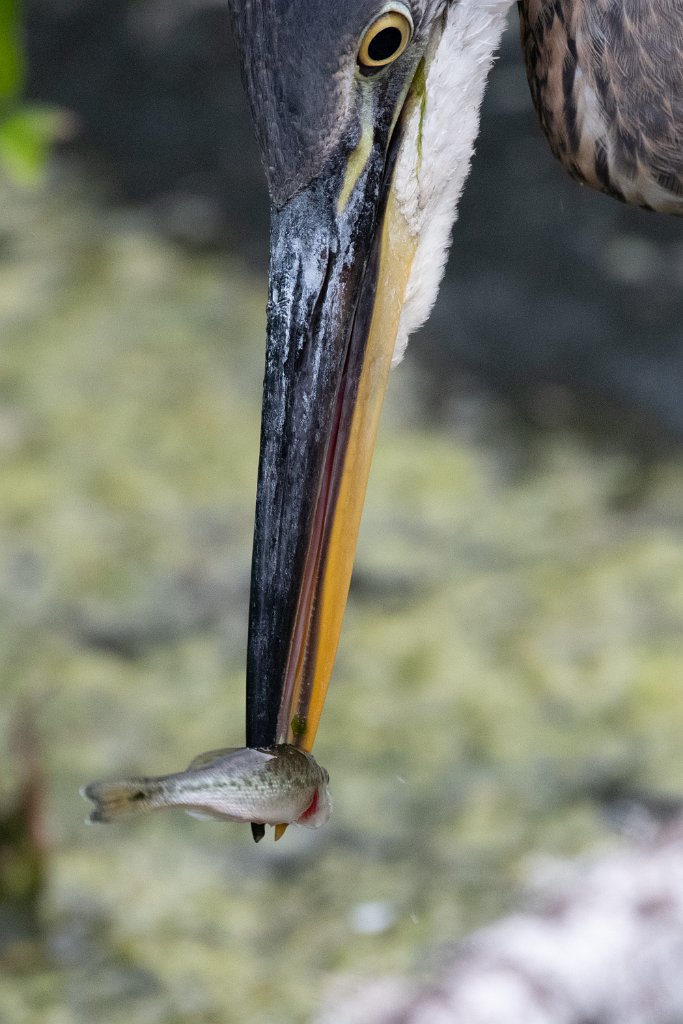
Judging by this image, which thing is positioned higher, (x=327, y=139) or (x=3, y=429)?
(x=3, y=429)

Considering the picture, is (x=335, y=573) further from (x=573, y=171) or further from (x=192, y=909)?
(x=192, y=909)

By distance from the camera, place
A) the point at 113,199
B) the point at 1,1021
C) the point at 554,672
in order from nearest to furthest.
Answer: the point at 1,1021 < the point at 554,672 < the point at 113,199

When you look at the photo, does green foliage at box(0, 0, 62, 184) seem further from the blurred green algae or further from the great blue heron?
the blurred green algae

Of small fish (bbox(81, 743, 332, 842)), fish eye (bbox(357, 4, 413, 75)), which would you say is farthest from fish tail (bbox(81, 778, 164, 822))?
fish eye (bbox(357, 4, 413, 75))

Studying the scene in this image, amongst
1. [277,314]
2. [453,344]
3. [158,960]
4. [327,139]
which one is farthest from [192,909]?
[453,344]

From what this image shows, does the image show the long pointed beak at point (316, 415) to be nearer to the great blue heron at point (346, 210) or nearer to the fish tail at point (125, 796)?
the great blue heron at point (346, 210)

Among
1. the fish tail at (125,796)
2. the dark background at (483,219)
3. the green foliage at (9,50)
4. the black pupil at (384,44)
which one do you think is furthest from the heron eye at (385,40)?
the dark background at (483,219)

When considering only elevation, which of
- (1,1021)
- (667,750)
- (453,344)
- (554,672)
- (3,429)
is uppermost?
(453,344)
